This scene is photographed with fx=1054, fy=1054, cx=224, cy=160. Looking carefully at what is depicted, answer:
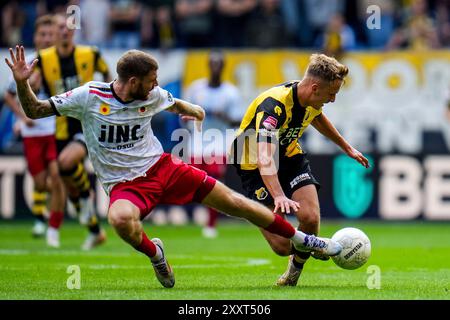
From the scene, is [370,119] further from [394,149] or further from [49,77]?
[49,77]

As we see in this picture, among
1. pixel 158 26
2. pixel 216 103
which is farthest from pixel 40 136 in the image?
pixel 158 26

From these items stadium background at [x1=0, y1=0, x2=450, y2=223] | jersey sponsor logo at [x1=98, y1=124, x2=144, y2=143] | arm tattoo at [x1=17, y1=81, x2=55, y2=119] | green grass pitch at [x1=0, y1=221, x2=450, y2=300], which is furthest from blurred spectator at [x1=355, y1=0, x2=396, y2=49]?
arm tattoo at [x1=17, y1=81, x2=55, y2=119]

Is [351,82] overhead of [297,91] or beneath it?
beneath

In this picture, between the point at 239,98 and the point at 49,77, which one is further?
the point at 239,98

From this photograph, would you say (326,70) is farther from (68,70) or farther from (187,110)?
(68,70)

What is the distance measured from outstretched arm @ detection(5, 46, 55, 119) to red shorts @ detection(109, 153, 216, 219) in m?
0.90

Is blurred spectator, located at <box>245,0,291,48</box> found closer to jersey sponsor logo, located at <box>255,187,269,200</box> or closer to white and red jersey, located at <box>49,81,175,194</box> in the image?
jersey sponsor logo, located at <box>255,187,269,200</box>

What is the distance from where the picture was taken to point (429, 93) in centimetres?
1911

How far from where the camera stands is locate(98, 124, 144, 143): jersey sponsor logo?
879cm

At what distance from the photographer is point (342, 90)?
19.1m

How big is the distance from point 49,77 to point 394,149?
736 centimetres
